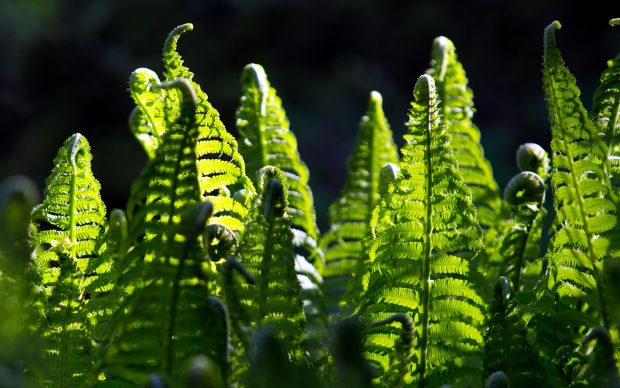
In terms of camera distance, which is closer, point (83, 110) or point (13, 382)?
point (13, 382)

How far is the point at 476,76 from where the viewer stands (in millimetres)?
7820

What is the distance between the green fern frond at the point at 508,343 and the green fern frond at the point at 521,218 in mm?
146

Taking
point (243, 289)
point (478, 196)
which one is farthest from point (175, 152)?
point (478, 196)

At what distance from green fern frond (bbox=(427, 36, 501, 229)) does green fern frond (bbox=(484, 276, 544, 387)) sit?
39 cm

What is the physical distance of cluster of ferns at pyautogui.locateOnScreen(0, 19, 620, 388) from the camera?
61 cm

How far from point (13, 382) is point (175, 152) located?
23 centimetres

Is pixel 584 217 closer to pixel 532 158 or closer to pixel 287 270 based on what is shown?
pixel 532 158

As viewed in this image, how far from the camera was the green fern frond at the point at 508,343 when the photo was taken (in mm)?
708

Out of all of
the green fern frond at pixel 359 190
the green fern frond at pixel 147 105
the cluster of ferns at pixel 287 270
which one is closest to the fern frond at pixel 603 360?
the cluster of ferns at pixel 287 270

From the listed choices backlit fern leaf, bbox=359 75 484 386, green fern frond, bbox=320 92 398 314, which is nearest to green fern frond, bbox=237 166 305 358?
backlit fern leaf, bbox=359 75 484 386

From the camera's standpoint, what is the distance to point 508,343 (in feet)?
2.36

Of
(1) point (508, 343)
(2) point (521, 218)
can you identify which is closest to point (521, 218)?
(2) point (521, 218)

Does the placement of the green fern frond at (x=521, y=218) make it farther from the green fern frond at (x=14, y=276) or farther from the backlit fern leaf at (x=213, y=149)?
the green fern frond at (x=14, y=276)

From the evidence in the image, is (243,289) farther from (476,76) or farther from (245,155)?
(476,76)
